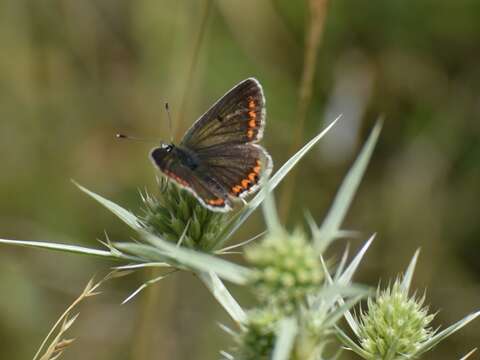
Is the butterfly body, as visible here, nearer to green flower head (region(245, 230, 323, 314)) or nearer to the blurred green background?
green flower head (region(245, 230, 323, 314))

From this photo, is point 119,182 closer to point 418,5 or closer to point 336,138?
point 336,138

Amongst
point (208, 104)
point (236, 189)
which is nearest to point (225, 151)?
point (236, 189)

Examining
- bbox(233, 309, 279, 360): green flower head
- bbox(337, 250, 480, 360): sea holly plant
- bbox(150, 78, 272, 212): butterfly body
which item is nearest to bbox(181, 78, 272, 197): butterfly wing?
bbox(150, 78, 272, 212): butterfly body

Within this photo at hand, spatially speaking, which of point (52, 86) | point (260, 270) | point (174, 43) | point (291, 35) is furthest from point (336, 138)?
point (260, 270)

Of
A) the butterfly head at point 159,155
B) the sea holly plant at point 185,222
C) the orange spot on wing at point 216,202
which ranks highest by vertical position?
the butterfly head at point 159,155

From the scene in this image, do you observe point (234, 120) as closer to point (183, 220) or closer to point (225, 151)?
point (225, 151)

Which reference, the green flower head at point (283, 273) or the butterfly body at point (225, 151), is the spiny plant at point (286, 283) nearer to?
the green flower head at point (283, 273)

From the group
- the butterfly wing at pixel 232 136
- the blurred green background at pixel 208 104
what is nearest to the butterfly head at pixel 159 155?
the butterfly wing at pixel 232 136
